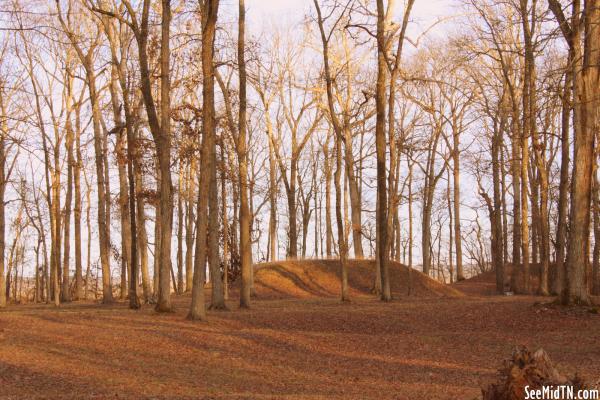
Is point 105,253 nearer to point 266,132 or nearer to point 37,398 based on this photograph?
point 266,132

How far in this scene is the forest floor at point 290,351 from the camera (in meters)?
10.4

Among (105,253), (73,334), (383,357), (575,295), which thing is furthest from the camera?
(105,253)

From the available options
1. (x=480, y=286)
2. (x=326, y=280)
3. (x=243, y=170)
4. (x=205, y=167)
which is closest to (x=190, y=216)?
(x=326, y=280)

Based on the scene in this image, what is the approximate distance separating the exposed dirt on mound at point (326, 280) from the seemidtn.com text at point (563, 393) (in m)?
26.1

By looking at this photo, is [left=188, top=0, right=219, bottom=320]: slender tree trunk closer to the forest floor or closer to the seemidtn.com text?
the forest floor

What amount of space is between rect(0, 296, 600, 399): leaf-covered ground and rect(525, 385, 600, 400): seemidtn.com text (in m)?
3.32

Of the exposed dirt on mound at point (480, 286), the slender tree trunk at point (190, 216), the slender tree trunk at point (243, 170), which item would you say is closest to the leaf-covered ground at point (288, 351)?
the slender tree trunk at point (243, 170)

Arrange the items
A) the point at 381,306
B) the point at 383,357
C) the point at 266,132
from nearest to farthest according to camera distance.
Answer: the point at 383,357 → the point at 381,306 → the point at 266,132

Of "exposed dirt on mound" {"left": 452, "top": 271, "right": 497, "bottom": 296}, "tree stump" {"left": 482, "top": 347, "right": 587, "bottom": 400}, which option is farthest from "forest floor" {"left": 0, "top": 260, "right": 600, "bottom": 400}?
"exposed dirt on mound" {"left": 452, "top": 271, "right": 497, "bottom": 296}

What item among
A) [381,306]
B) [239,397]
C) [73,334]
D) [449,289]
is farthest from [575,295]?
[449,289]

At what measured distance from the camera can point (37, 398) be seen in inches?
369

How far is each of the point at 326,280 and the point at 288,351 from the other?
21442mm

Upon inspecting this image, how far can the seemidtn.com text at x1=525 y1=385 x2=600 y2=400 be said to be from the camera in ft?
19.1

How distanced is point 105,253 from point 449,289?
1687cm
